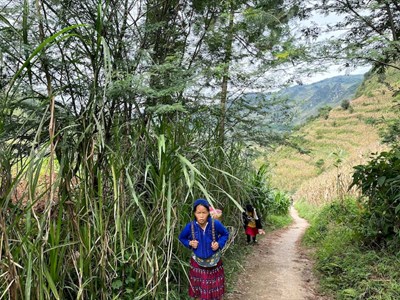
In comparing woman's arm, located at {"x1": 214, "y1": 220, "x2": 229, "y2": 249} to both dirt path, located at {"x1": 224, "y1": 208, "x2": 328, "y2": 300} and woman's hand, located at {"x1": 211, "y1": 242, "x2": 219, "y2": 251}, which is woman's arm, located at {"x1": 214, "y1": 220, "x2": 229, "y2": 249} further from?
dirt path, located at {"x1": 224, "y1": 208, "x2": 328, "y2": 300}

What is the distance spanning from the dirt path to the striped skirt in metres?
0.97

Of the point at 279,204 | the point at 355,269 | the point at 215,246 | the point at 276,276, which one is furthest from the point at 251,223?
the point at 279,204

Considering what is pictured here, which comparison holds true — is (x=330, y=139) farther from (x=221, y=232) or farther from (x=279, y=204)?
(x=221, y=232)

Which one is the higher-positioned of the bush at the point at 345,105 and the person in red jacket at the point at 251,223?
the bush at the point at 345,105

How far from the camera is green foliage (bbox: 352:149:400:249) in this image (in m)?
3.92

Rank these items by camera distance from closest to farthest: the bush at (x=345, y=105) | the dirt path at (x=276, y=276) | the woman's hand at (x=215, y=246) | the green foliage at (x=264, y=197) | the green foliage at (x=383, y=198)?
the woman's hand at (x=215, y=246) < the dirt path at (x=276, y=276) < the green foliage at (x=383, y=198) < the green foliage at (x=264, y=197) < the bush at (x=345, y=105)

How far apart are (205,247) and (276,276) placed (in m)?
2.27

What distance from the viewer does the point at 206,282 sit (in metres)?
2.66

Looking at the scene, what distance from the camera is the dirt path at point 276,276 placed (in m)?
3.73

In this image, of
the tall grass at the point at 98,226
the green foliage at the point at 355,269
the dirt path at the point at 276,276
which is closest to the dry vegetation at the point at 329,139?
the dirt path at the point at 276,276

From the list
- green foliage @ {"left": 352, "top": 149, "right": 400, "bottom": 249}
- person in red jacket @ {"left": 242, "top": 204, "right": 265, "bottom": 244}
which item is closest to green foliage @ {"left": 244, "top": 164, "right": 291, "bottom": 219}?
person in red jacket @ {"left": 242, "top": 204, "right": 265, "bottom": 244}

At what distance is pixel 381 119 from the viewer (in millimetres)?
4762

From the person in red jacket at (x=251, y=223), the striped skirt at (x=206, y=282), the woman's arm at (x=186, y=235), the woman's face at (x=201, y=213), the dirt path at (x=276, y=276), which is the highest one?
the woman's face at (x=201, y=213)

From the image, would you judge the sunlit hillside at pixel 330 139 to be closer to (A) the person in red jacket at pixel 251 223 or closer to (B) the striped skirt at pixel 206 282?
(A) the person in red jacket at pixel 251 223
